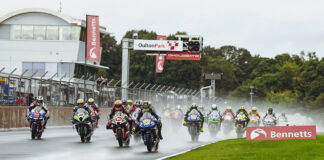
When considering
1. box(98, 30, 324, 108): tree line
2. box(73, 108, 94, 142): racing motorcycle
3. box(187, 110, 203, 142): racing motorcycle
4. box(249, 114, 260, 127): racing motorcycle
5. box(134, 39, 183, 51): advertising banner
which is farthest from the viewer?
box(98, 30, 324, 108): tree line

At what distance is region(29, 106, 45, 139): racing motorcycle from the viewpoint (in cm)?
2419

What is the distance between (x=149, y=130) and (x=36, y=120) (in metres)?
6.46

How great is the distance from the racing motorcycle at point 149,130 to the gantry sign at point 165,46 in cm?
3373

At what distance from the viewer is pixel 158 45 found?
54812 mm

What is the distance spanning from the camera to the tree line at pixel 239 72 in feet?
356

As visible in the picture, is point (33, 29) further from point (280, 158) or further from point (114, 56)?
point (280, 158)

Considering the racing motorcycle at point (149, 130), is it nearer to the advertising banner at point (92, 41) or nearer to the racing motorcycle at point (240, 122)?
the racing motorcycle at point (240, 122)

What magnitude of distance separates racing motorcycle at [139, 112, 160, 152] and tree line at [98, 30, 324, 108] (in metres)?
83.6

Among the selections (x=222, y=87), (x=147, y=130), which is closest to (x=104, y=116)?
(x=147, y=130)

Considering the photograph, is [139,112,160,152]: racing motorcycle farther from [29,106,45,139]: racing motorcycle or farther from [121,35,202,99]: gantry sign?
[121,35,202,99]: gantry sign

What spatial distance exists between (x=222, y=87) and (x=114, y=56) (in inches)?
942

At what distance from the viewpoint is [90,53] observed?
49.2 m

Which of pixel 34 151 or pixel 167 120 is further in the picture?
pixel 167 120

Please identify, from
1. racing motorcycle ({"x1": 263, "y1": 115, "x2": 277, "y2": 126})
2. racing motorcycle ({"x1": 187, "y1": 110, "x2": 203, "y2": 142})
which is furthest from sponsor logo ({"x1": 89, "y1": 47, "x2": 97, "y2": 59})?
racing motorcycle ({"x1": 187, "y1": 110, "x2": 203, "y2": 142})
